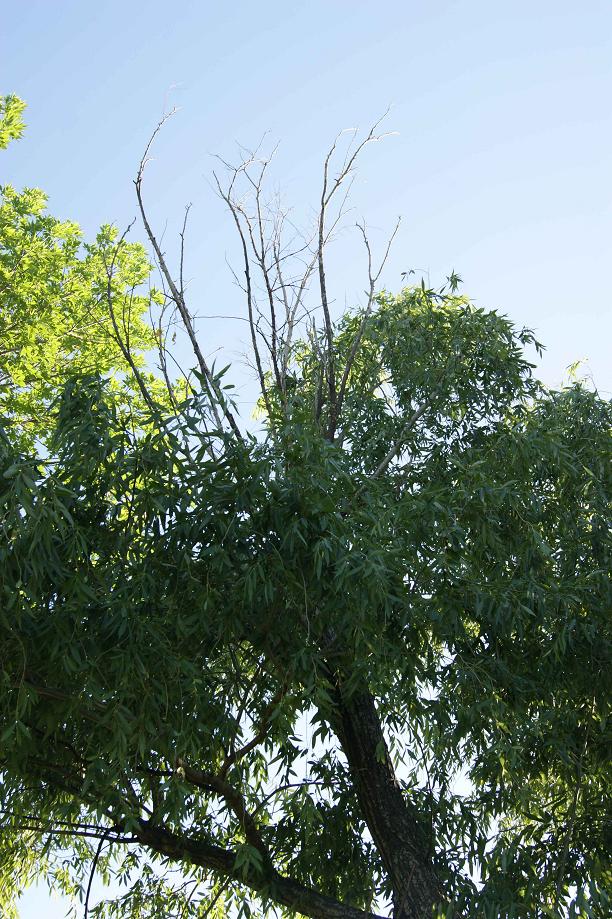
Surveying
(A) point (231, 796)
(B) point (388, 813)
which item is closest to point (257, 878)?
(A) point (231, 796)

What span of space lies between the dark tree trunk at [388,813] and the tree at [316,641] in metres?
0.01

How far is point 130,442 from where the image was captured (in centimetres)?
427

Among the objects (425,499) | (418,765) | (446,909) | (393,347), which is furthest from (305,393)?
(446,909)

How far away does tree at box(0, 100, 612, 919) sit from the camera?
4.09 m

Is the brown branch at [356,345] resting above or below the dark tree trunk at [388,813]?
above

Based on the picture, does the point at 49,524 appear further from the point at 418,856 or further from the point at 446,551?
the point at 418,856

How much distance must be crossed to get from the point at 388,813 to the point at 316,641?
1161mm

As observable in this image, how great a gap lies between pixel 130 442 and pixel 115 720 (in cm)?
116

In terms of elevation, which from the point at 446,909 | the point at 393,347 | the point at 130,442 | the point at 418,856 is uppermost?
the point at 393,347

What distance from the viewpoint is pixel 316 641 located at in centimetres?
482

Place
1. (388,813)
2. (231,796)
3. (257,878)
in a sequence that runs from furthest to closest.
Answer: (388,813) → (257,878) → (231,796)

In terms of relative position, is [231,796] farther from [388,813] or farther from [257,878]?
[388,813]

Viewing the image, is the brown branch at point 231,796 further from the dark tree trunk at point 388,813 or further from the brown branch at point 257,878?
the dark tree trunk at point 388,813

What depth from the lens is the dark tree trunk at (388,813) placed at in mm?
5074
